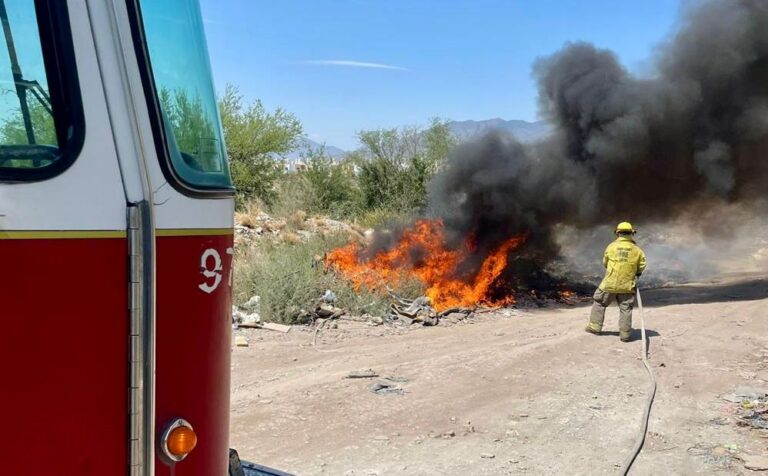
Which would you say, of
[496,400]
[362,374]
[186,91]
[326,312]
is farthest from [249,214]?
[186,91]

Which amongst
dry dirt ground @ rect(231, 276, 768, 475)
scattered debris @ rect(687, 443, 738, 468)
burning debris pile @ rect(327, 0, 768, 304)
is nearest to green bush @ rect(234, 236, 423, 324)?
dry dirt ground @ rect(231, 276, 768, 475)

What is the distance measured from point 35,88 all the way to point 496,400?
5295mm

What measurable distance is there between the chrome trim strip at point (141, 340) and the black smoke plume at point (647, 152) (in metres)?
12.4

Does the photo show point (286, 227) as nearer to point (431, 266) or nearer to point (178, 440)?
point (431, 266)

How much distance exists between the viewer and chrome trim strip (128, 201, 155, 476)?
1536mm

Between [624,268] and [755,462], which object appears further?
[624,268]

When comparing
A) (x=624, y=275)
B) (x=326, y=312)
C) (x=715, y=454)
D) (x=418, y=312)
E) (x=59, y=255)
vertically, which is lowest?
(x=715, y=454)

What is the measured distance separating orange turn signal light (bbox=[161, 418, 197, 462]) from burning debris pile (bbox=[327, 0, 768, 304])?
1047 centimetres

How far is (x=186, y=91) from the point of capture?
1.84 metres

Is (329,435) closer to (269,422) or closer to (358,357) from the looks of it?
(269,422)

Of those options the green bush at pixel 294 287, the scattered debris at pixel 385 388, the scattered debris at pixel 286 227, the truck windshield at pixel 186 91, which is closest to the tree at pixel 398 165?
the scattered debris at pixel 286 227

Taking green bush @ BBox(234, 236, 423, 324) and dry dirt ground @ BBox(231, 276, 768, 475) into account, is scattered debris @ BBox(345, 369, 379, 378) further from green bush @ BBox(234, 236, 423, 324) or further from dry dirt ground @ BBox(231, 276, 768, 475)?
green bush @ BBox(234, 236, 423, 324)

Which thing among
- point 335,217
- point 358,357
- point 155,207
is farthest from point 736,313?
point 335,217

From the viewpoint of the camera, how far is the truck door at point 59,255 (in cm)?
139
